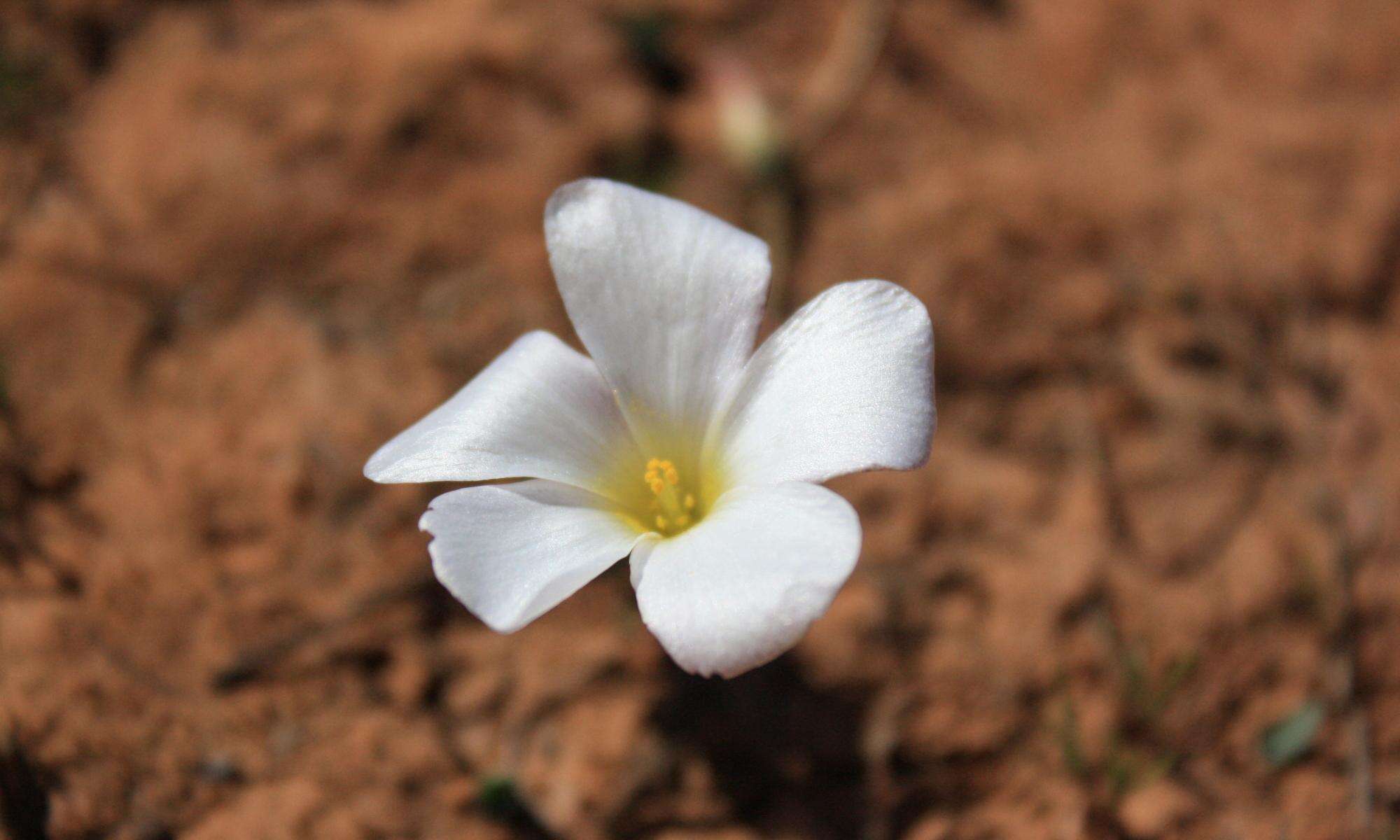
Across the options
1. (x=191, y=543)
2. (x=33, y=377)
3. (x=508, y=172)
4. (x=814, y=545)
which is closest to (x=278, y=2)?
(x=508, y=172)

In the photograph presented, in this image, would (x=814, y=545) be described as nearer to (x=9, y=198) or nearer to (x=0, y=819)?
(x=0, y=819)

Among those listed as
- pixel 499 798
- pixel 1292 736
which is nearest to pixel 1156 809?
pixel 1292 736

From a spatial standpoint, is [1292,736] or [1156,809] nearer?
[1156,809]

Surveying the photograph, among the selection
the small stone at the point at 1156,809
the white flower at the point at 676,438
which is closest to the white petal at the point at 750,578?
the white flower at the point at 676,438

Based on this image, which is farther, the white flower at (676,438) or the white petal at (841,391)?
the white petal at (841,391)

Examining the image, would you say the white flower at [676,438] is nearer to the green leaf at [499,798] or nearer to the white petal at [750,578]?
the white petal at [750,578]

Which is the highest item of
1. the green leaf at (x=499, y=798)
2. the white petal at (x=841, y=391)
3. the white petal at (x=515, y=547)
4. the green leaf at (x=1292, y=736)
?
the white petal at (x=841, y=391)

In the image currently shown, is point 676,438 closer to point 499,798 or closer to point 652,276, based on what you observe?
point 652,276

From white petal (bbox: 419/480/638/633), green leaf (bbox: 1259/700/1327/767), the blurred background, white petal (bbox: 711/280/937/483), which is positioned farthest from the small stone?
white petal (bbox: 419/480/638/633)
